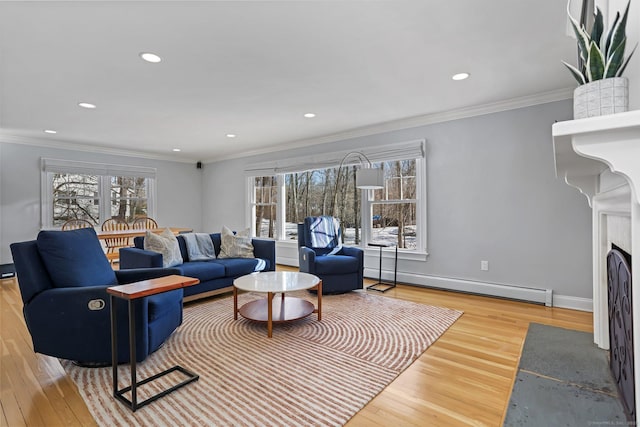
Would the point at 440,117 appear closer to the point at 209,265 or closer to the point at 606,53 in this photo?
the point at 606,53

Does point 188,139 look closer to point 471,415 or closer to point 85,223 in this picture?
point 85,223

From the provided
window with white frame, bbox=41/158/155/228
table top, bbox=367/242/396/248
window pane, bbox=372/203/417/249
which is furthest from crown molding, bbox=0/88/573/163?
table top, bbox=367/242/396/248

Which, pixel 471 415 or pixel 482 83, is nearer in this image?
pixel 471 415

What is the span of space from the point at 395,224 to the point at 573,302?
2.23 meters

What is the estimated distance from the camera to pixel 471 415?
5.54ft

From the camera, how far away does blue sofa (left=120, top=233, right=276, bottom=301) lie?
3470 millimetres

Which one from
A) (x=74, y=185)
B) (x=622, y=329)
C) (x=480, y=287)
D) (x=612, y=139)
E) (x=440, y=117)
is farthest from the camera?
(x=74, y=185)

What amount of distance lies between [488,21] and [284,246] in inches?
189

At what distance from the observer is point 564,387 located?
181 centimetres

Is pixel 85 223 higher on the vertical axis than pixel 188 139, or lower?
lower

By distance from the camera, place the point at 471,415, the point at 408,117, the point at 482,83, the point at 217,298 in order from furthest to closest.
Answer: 1. the point at 408,117
2. the point at 217,298
3. the point at 482,83
4. the point at 471,415

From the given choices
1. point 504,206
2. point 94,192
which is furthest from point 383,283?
point 94,192

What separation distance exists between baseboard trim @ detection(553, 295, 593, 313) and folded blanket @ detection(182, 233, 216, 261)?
4.14m

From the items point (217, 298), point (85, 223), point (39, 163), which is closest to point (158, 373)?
point (217, 298)
